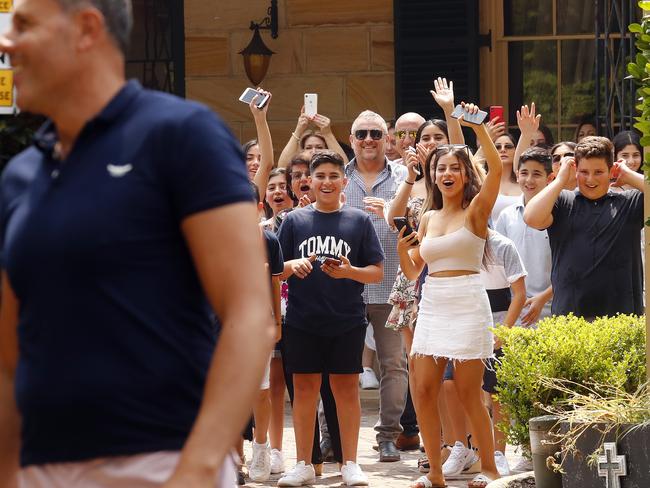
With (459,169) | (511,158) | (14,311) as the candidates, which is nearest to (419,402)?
(459,169)

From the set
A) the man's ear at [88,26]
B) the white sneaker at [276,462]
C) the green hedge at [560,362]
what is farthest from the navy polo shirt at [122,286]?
the white sneaker at [276,462]

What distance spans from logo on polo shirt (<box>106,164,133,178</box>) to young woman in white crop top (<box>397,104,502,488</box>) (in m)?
5.58

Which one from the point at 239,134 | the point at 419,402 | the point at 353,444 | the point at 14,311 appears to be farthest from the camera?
the point at 239,134

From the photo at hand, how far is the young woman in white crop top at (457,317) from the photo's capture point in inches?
321

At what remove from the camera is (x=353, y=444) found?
879cm

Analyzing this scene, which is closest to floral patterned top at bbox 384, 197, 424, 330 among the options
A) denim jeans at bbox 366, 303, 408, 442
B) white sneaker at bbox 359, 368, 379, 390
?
denim jeans at bbox 366, 303, 408, 442

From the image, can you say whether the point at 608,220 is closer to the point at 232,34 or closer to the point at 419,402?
the point at 419,402

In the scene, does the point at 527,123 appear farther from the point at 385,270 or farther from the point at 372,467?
the point at 372,467

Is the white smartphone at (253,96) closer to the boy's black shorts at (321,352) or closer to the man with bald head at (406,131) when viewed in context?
the man with bald head at (406,131)

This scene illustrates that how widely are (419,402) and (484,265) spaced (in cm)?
105

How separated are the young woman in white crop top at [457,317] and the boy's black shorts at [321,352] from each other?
608 millimetres

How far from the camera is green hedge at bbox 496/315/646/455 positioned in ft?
23.0

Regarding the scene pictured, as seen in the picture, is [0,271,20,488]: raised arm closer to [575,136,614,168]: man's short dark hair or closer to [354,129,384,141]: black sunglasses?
[575,136,614,168]: man's short dark hair

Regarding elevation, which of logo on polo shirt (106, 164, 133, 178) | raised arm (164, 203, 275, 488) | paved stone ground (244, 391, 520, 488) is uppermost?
logo on polo shirt (106, 164, 133, 178)
